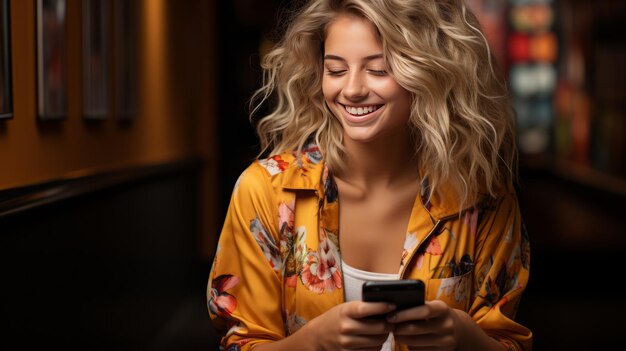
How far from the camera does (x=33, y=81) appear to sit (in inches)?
123

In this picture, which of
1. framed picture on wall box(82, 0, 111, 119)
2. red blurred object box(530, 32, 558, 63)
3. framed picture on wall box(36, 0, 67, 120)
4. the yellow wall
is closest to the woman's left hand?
the yellow wall

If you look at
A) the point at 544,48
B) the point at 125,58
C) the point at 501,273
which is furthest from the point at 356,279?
the point at 544,48

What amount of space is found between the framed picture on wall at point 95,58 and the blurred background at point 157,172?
1cm

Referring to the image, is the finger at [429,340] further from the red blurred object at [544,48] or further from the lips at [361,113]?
the red blurred object at [544,48]

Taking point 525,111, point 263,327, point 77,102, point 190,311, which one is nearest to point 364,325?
point 263,327

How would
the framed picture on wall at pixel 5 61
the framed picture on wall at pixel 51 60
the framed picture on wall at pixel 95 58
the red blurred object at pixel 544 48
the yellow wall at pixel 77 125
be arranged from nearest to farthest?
1. the framed picture on wall at pixel 5 61
2. the yellow wall at pixel 77 125
3. the framed picture on wall at pixel 51 60
4. the framed picture on wall at pixel 95 58
5. the red blurred object at pixel 544 48

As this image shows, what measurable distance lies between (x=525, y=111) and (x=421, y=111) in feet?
37.6

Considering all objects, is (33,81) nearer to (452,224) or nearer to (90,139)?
(90,139)

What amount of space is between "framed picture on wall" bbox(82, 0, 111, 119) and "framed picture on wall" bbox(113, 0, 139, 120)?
234mm

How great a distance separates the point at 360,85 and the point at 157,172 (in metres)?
3.50

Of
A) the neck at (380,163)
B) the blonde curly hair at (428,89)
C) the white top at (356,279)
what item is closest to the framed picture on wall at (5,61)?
the blonde curly hair at (428,89)

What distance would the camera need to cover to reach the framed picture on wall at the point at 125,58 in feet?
14.9

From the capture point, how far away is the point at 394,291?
5.62 ft

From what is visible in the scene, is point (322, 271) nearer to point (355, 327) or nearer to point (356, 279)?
point (356, 279)
